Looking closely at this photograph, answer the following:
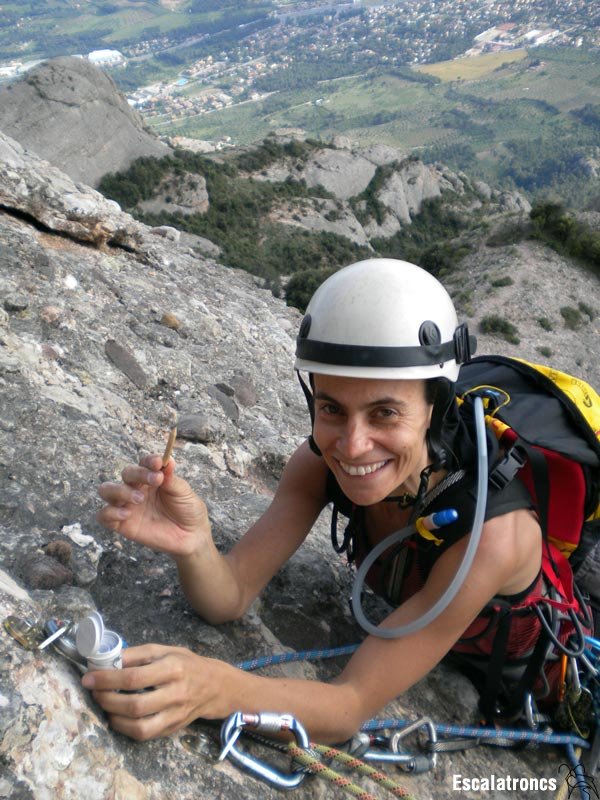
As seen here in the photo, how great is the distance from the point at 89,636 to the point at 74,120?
63.2 m

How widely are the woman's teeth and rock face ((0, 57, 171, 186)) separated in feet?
188

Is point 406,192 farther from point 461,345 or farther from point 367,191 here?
point 461,345

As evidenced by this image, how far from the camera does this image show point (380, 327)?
7.89 ft

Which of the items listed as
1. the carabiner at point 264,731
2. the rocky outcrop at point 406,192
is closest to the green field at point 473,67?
the rocky outcrop at point 406,192

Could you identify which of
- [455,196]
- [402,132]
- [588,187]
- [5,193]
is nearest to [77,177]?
[455,196]

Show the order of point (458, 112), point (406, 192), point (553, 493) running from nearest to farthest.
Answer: point (553, 493) < point (406, 192) < point (458, 112)

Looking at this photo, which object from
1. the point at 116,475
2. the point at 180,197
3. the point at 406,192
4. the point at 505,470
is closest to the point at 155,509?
the point at 116,475

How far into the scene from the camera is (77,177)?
55.7m

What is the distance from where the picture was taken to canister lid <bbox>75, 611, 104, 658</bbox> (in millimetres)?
1915

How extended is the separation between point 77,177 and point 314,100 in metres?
149

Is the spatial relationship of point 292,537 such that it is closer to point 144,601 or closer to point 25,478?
point 144,601

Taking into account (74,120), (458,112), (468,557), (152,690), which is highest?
(152,690)

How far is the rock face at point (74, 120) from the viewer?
5394 cm

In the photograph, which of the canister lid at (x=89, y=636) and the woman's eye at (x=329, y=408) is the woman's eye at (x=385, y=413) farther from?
the canister lid at (x=89, y=636)
